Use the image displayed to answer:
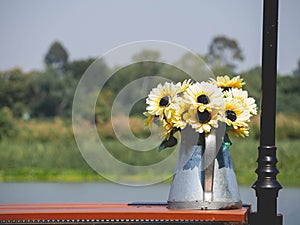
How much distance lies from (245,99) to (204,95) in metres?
0.15

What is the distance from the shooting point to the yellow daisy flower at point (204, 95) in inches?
114

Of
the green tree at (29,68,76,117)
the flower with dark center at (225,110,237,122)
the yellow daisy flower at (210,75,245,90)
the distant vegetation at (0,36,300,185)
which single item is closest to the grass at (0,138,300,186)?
the distant vegetation at (0,36,300,185)

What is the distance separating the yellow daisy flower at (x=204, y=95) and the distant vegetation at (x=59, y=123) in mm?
6311

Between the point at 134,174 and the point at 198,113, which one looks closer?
the point at 198,113

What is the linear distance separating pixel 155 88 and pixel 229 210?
44 cm

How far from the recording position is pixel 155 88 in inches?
116

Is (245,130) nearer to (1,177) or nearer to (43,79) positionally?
(1,177)

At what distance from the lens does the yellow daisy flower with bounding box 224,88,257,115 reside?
2.98 meters

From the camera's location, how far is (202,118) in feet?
9.49

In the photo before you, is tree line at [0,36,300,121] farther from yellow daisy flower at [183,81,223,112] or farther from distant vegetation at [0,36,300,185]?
yellow daisy flower at [183,81,223,112]

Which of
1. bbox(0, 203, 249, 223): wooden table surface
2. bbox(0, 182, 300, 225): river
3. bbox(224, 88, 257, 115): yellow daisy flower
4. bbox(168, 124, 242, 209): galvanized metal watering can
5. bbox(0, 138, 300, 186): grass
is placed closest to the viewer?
bbox(0, 203, 249, 223): wooden table surface

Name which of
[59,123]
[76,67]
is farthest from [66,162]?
[76,67]

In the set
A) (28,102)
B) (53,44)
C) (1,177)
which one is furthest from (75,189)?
(53,44)

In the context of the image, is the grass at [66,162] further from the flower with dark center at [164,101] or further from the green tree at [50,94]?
the flower with dark center at [164,101]
